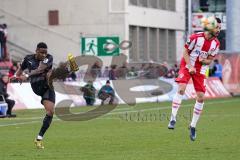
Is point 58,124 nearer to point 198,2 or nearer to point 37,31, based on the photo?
point 37,31

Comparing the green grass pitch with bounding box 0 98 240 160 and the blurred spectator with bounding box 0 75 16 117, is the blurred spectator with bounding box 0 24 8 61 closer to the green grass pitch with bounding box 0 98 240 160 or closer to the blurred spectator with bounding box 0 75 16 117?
the blurred spectator with bounding box 0 75 16 117

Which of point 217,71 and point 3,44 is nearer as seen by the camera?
point 3,44

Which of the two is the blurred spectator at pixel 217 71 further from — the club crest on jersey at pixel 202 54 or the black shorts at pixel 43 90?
the black shorts at pixel 43 90

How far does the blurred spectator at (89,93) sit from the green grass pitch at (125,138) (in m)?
6.88

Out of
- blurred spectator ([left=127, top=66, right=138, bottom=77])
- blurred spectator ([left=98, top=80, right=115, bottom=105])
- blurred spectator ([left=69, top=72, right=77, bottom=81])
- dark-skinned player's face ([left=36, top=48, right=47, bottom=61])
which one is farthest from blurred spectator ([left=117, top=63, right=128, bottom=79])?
dark-skinned player's face ([left=36, top=48, right=47, bottom=61])

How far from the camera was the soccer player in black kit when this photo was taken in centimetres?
1788

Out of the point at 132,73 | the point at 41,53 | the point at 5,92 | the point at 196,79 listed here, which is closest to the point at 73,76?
the point at 132,73

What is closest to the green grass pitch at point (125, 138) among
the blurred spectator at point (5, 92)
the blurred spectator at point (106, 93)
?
the blurred spectator at point (5, 92)

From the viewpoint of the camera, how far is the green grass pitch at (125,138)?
1605 centimetres

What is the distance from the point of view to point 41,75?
17.9 meters

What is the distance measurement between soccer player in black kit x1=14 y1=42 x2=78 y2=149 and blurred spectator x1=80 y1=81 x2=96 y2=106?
1923 cm

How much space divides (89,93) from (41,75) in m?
19.7

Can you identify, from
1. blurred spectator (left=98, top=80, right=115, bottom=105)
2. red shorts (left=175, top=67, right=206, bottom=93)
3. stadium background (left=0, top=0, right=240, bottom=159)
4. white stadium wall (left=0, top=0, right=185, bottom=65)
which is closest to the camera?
red shorts (left=175, top=67, right=206, bottom=93)

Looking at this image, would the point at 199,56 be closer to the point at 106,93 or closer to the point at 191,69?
the point at 191,69
